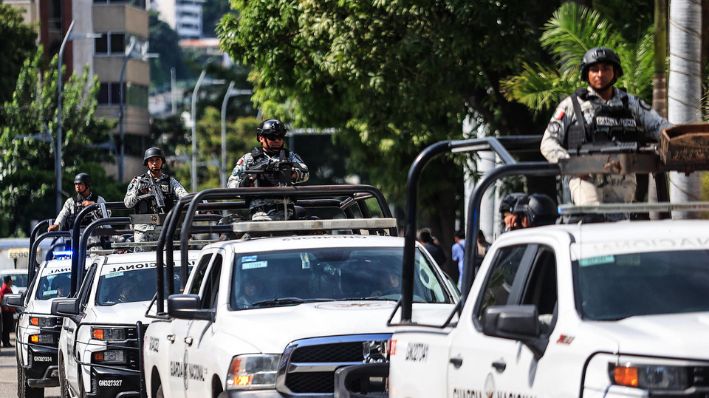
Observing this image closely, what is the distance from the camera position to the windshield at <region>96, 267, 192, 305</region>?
Answer: 1595 cm

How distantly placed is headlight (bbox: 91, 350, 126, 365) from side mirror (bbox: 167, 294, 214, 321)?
3631 mm

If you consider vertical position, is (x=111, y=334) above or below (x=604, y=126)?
below

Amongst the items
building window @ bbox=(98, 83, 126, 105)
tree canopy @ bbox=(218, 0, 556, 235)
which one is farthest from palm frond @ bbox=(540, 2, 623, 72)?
building window @ bbox=(98, 83, 126, 105)

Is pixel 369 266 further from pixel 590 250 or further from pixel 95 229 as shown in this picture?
pixel 95 229

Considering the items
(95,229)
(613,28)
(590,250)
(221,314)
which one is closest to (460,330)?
(590,250)

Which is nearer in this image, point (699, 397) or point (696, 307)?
point (699, 397)

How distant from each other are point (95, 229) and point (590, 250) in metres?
10.6

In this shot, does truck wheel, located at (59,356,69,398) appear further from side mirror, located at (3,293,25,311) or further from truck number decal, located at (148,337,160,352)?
truck number decal, located at (148,337,160,352)

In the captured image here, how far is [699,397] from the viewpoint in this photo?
21.3 ft

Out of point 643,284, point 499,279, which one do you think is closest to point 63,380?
point 499,279

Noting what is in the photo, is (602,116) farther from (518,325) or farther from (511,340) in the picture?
(518,325)

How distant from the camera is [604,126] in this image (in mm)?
9617

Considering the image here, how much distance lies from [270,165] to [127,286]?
84.8 inches

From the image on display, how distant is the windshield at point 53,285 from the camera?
2011cm
